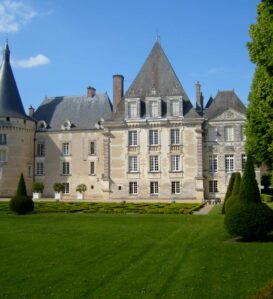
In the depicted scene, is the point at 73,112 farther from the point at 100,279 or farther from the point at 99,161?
the point at 100,279

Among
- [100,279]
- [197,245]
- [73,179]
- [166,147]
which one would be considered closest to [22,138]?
[73,179]

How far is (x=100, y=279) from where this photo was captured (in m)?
7.19

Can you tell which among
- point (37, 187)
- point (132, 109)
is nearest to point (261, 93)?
point (132, 109)

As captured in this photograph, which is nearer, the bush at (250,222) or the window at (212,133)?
the bush at (250,222)

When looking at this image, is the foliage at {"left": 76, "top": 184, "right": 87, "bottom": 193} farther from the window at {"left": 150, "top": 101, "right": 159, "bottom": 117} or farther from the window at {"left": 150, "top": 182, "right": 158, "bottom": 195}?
the window at {"left": 150, "top": 101, "right": 159, "bottom": 117}

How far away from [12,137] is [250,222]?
1190 inches

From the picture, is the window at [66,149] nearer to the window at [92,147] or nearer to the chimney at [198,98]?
the window at [92,147]

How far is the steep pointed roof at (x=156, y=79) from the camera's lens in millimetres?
35812

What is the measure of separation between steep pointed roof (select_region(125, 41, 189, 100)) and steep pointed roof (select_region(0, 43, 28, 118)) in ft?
33.5

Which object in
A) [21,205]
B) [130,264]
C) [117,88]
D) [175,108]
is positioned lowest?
[130,264]

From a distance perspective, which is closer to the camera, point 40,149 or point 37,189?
point 37,189

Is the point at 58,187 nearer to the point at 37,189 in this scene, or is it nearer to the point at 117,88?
A: the point at 37,189

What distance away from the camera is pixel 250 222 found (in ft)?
35.9

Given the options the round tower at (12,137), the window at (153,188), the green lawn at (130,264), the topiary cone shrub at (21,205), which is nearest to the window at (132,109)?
the window at (153,188)
